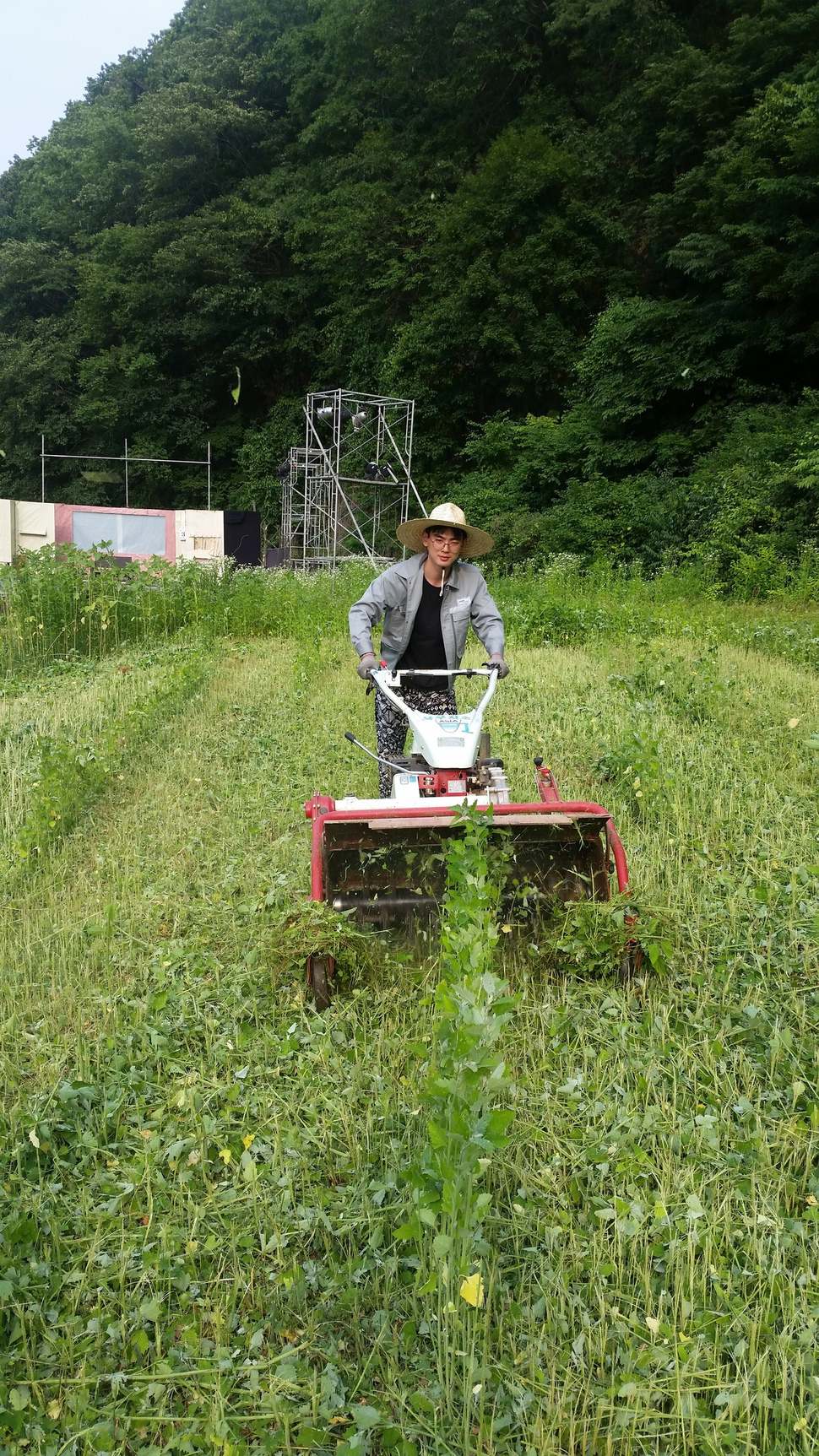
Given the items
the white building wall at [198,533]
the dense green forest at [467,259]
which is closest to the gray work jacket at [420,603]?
the dense green forest at [467,259]

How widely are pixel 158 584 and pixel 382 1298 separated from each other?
10.8m

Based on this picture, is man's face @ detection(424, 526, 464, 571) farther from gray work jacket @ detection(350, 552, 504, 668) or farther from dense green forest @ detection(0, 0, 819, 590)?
dense green forest @ detection(0, 0, 819, 590)

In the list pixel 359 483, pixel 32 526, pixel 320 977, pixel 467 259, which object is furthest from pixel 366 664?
pixel 359 483

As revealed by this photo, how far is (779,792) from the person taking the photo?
5.54 m

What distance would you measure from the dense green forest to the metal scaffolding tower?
1.03 m

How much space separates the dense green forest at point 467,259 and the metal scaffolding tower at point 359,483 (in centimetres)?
103

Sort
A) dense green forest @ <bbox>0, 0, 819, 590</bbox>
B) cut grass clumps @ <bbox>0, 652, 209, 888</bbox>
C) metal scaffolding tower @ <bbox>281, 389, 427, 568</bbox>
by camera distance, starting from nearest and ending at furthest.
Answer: cut grass clumps @ <bbox>0, 652, 209, 888</bbox>, dense green forest @ <bbox>0, 0, 819, 590</bbox>, metal scaffolding tower @ <bbox>281, 389, 427, 568</bbox>

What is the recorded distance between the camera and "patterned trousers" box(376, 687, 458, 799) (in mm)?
5016

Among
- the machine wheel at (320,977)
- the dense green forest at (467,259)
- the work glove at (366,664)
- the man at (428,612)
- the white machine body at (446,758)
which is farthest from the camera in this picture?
the dense green forest at (467,259)

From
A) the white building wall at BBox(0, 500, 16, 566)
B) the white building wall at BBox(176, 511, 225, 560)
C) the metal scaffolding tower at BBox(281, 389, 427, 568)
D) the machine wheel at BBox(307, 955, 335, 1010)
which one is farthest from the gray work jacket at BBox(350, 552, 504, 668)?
the metal scaffolding tower at BBox(281, 389, 427, 568)

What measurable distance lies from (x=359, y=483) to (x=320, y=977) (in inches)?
1070

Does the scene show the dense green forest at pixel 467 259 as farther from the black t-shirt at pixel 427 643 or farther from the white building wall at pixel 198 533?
the black t-shirt at pixel 427 643

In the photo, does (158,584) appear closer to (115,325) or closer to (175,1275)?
(175,1275)

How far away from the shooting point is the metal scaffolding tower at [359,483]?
91.4 ft
